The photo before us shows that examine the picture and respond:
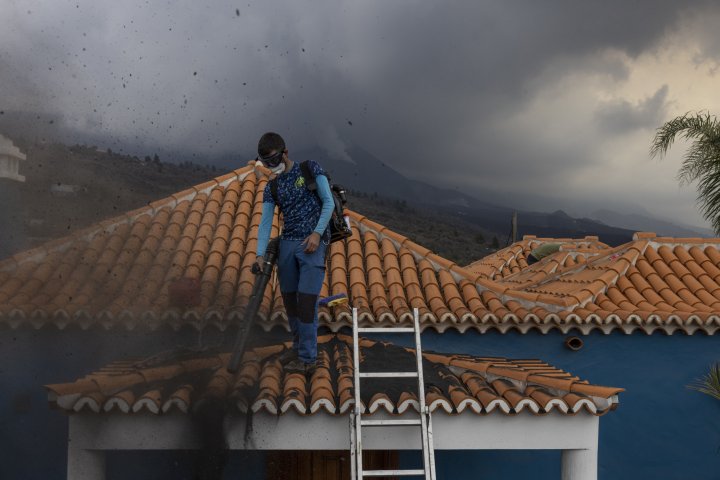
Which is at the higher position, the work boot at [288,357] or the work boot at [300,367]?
the work boot at [288,357]

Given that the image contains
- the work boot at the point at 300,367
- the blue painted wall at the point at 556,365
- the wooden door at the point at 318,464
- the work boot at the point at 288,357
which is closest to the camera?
the work boot at the point at 300,367

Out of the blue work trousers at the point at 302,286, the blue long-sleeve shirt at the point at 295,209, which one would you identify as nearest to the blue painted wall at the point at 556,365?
the blue work trousers at the point at 302,286

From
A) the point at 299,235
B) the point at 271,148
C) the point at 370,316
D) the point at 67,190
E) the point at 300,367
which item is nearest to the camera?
the point at 271,148

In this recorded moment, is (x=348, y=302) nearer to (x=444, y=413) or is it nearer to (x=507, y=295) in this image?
(x=507, y=295)

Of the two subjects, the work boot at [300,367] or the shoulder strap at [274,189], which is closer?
the shoulder strap at [274,189]

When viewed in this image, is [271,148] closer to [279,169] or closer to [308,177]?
[279,169]

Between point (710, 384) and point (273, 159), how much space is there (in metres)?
8.11

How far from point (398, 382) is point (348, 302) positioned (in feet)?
9.74

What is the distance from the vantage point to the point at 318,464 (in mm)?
9383

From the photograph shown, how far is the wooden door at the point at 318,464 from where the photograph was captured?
938 centimetres

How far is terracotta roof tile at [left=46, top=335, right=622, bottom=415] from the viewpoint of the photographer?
254 inches

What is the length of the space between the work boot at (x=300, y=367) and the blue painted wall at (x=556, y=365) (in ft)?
7.15

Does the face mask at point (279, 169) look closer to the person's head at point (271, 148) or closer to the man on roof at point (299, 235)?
the man on roof at point (299, 235)

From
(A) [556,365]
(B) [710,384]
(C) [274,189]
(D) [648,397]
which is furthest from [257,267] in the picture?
(B) [710,384]
